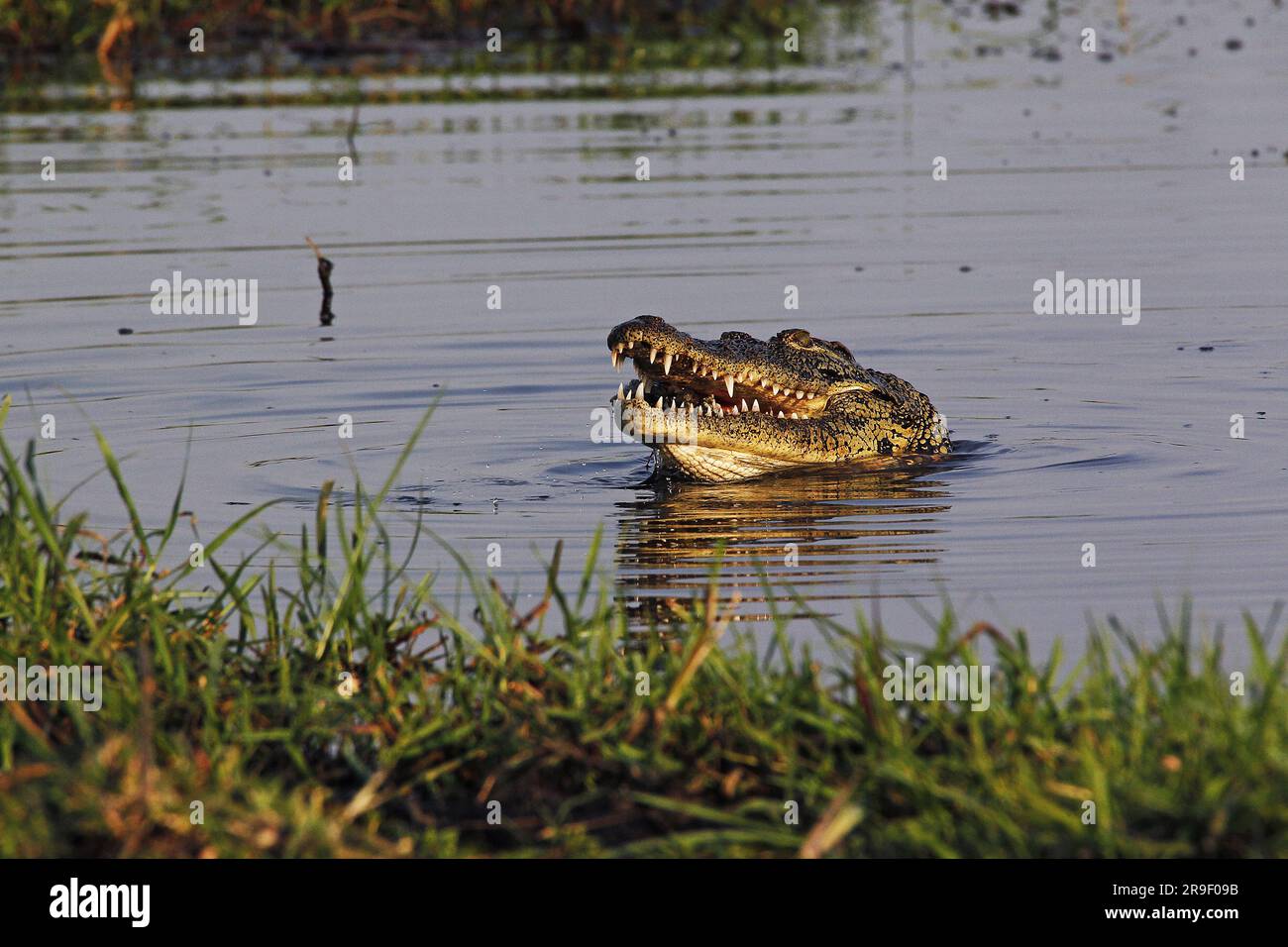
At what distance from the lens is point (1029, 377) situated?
10.6 m

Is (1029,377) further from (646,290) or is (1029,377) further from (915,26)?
(915,26)

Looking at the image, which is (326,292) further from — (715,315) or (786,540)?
(786,540)

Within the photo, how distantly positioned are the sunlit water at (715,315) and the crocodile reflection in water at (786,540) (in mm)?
27

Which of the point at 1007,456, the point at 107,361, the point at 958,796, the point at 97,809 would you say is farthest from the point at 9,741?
the point at 107,361

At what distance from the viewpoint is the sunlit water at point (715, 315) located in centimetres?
718

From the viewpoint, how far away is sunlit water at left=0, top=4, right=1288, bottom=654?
718 centimetres

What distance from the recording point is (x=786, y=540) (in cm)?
735

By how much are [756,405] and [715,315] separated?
3.30 meters
